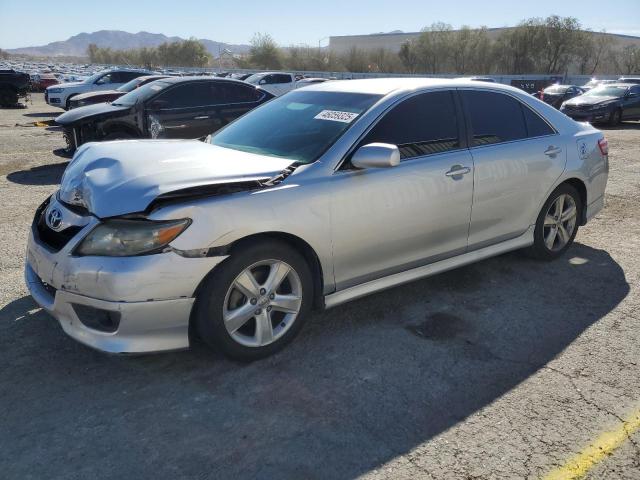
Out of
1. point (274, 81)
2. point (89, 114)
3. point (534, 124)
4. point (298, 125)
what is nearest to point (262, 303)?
point (298, 125)

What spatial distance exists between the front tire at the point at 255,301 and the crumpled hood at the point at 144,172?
18.7 inches

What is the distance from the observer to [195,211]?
292 centimetres

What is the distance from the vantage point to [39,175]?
8.89 meters

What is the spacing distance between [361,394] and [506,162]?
2337 mm

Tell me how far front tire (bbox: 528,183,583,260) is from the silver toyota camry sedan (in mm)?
90

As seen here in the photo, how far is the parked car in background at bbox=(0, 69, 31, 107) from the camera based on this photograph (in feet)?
72.3

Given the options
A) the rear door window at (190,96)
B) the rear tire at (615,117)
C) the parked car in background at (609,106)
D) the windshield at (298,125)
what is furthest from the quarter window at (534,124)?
the rear tire at (615,117)

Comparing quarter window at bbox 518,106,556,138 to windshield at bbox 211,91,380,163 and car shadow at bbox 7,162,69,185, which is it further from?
car shadow at bbox 7,162,69,185

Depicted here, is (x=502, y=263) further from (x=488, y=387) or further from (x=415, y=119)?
(x=488, y=387)

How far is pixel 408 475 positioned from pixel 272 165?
1920mm

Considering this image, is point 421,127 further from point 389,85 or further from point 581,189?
point 581,189

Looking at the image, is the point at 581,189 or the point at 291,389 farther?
the point at 581,189

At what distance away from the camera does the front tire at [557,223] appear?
4844 millimetres

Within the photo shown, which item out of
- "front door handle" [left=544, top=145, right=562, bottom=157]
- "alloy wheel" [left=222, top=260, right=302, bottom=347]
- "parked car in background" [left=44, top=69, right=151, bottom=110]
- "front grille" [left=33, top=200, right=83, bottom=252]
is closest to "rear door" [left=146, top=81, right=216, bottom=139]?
"front grille" [left=33, top=200, right=83, bottom=252]
